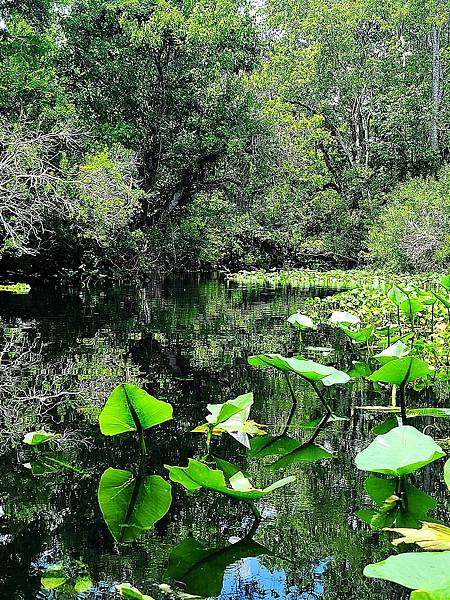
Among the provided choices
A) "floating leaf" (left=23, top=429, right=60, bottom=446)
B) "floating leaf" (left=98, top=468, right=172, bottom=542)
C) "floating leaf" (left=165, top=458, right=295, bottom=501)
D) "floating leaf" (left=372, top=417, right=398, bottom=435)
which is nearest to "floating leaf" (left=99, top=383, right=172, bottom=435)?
"floating leaf" (left=98, top=468, right=172, bottom=542)

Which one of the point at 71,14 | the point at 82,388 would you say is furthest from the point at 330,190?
the point at 82,388

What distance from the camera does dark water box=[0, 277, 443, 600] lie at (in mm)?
1475

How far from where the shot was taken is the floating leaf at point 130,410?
1991mm

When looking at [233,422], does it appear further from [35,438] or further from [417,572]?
[417,572]

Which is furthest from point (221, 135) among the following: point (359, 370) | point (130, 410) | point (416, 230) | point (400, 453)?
point (400, 453)

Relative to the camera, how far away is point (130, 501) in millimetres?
1913

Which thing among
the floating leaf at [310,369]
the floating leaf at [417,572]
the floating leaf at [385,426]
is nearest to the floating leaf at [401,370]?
the floating leaf at [310,369]

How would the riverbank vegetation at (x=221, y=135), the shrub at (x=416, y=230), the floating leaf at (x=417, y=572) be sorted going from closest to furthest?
the floating leaf at (x=417, y=572)
the riverbank vegetation at (x=221, y=135)
the shrub at (x=416, y=230)

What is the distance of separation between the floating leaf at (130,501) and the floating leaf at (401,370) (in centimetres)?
93

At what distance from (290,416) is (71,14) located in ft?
50.6

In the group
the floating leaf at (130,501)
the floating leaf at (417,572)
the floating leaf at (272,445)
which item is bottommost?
the floating leaf at (272,445)

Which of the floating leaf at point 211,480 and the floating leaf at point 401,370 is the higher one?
Result: the floating leaf at point 401,370

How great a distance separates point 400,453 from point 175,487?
2.35 ft

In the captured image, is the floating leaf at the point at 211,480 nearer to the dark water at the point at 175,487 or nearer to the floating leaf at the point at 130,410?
the dark water at the point at 175,487
